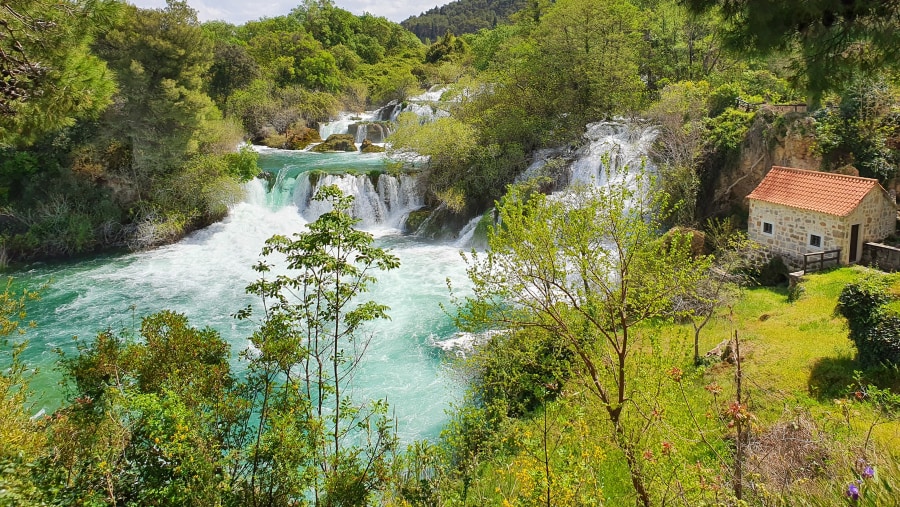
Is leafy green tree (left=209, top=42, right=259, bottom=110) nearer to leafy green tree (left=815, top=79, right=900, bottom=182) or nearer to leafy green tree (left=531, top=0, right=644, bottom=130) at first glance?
leafy green tree (left=531, top=0, right=644, bottom=130)

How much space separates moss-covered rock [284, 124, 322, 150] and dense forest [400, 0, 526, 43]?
66781 mm

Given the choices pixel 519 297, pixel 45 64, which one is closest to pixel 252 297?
pixel 45 64

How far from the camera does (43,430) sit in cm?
572

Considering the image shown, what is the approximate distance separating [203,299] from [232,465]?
12785mm

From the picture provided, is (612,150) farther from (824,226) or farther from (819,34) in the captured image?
(819,34)

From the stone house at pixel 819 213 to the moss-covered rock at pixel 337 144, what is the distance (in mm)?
24757

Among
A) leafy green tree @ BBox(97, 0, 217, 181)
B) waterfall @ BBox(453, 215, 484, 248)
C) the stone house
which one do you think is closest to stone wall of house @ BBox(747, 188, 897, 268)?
the stone house

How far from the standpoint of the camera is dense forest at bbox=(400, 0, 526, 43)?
100500 millimetres

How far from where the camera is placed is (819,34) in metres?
4.92

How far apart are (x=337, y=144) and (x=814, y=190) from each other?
26.7m

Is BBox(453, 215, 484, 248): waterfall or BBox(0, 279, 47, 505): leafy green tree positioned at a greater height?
BBox(0, 279, 47, 505): leafy green tree

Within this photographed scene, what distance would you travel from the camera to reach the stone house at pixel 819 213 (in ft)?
46.7

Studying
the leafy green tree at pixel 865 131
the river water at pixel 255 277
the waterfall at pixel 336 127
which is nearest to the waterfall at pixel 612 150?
the river water at pixel 255 277

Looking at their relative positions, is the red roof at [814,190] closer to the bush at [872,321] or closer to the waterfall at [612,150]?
the waterfall at [612,150]
